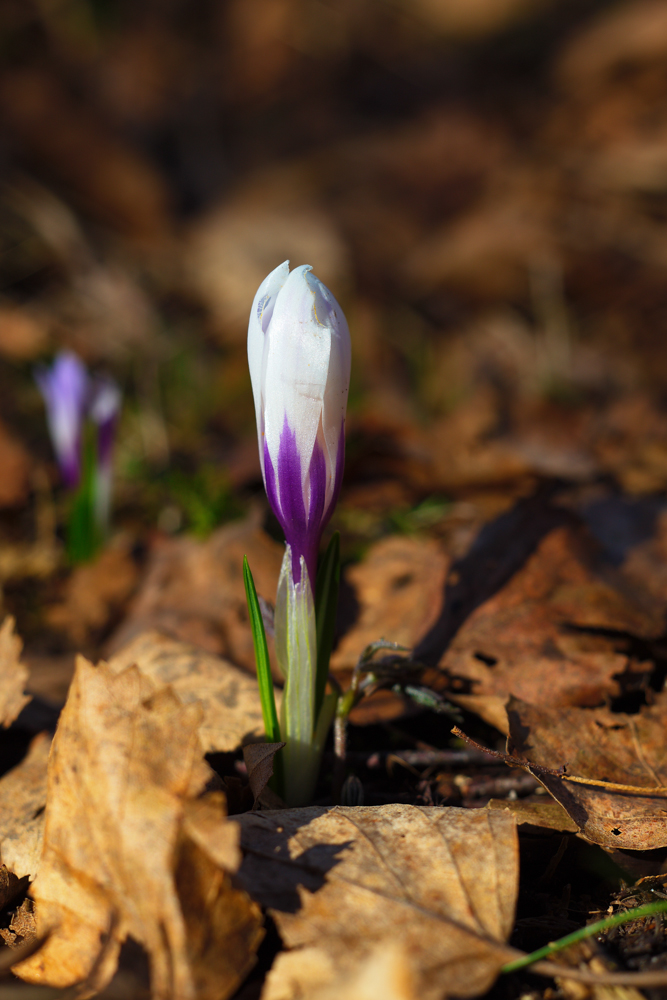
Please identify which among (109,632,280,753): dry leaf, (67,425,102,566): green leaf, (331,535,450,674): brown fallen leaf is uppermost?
(67,425,102,566): green leaf

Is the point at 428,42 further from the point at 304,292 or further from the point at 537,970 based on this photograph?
the point at 537,970

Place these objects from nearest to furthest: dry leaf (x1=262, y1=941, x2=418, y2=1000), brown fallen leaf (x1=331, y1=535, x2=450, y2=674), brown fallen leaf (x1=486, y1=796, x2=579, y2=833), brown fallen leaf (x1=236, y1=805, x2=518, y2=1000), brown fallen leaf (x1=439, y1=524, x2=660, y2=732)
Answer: dry leaf (x1=262, y1=941, x2=418, y2=1000) < brown fallen leaf (x1=236, y1=805, x2=518, y2=1000) < brown fallen leaf (x1=486, y1=796, x2=579, y2=833) < brown fallen leaf (x1=439, y1=524, x2=660, y2=732) < brown fallen leaf (x1=331, y1=535, x2=450, y2=674)

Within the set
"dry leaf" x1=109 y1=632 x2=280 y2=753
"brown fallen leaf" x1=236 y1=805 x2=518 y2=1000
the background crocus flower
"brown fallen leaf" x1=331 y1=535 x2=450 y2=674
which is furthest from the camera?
"brown fallen leaf" x1=331 y1=535 x2=450 y2=674

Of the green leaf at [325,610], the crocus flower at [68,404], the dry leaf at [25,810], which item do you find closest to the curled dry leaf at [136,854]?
the dry leaf at [25,810]

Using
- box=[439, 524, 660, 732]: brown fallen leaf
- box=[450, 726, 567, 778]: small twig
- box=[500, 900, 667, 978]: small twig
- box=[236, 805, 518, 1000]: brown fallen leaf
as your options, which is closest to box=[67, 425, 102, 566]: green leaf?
box=[439, 524, 660, 732]: brown fallen leaf

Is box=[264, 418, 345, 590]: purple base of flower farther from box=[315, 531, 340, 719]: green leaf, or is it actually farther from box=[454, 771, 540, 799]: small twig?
box=[454, 771, 540, 799]: small twig

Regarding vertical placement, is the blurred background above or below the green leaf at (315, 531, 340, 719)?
above

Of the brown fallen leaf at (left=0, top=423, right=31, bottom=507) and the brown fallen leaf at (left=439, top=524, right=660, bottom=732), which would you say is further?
the brown fallen leaf at (left=0, top=423, right=31, bottom=507)

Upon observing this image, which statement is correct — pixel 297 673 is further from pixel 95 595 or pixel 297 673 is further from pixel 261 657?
pixel 95 595
